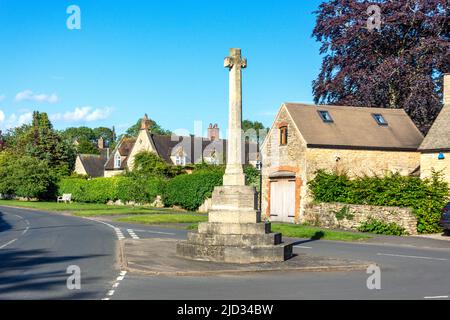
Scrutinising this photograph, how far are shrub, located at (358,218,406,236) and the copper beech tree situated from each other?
53.6ft

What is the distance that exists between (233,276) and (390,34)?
121 ft

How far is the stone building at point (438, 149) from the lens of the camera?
3197 centimetres

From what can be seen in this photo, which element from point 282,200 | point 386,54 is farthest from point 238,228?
point 386,54

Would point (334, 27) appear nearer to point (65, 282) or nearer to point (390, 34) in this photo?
point (390, 34)

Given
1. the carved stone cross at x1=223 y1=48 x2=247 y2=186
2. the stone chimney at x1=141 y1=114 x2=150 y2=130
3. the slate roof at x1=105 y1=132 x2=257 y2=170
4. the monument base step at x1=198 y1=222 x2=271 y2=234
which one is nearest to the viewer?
the monument base step at x1=198 y1=222 x2=271 y2=234

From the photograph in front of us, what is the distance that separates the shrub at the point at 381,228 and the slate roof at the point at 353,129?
742cm

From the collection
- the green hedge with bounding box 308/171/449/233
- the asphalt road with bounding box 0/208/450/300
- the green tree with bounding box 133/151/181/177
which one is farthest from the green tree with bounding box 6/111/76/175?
the asphalt road with bounding box 0/208/450/300

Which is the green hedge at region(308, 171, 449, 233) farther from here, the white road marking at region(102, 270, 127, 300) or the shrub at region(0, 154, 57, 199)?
the shrub at region(0, 154, 57, 199)

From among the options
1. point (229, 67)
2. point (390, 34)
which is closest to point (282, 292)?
point (229, 67)

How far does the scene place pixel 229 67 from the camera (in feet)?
Answer: 56.7

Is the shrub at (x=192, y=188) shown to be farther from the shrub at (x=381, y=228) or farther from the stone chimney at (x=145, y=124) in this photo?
the stone chimney at (x=145, y=124)

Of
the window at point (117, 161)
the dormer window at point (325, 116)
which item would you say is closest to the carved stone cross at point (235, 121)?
the dormer window at point (325, 116)

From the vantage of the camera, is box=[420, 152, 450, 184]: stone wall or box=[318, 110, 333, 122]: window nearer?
box=[420, 152, 450, 184]: stone wall

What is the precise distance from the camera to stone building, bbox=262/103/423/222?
35.7 m
